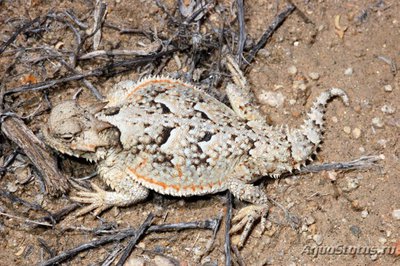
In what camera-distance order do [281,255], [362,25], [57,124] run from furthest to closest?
[362,25] < [281,255] < [57,124]

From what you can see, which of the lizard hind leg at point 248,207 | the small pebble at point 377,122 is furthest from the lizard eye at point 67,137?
the small pebble at point 377,122

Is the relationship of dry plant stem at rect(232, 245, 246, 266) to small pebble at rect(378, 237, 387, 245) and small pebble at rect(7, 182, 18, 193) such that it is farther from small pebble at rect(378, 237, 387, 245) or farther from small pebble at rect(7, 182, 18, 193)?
small pebble at rect(7, 182, 18, 193)

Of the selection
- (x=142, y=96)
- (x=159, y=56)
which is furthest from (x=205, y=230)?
(x=159, y=56)

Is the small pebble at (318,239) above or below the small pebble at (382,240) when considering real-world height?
below

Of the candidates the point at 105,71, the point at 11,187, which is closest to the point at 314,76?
the point at 105,71

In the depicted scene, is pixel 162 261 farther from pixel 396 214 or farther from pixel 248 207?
pixel 396 214

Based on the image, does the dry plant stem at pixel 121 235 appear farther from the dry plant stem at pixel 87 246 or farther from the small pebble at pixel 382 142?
the small pebble at pixel 382 142

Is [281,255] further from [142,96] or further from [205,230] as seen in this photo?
[142,96]
